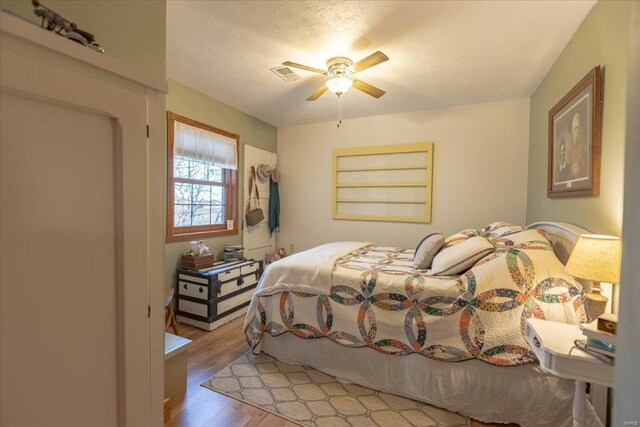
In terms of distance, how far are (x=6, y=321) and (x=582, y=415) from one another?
201 centimetres

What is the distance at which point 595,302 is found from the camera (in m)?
1.33

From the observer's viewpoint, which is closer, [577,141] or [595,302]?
[595,302]

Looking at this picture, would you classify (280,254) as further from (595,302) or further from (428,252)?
(595,302)

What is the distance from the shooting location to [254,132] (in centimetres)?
400

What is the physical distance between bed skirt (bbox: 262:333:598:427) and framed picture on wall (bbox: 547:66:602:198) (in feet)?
3.84

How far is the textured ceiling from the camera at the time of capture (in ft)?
5.77

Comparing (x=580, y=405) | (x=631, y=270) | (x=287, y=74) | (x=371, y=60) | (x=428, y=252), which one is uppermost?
(x=287, y=74)

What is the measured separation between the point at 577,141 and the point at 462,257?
3.55 feet

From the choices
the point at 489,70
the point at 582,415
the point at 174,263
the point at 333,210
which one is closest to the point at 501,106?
the point at 489,70

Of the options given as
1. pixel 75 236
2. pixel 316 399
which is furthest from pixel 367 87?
pixel 316 399

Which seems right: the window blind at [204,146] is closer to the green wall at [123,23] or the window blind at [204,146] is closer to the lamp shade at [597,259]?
the green wall at [123,23]

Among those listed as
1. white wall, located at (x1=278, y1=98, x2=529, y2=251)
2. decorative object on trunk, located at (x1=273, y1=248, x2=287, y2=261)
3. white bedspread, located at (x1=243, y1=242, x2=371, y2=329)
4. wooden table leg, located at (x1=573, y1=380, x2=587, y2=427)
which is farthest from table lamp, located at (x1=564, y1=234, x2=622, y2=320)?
decorative object on trunk, located at (x1=273, y1=248, x2=287, y2=261)

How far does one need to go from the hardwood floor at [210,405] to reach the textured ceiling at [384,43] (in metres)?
2.52

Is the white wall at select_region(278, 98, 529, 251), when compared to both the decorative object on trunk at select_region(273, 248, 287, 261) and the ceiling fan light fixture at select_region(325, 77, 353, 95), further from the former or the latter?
the ceiling fan light fixture at select_region(325, 77, 353, 95)
